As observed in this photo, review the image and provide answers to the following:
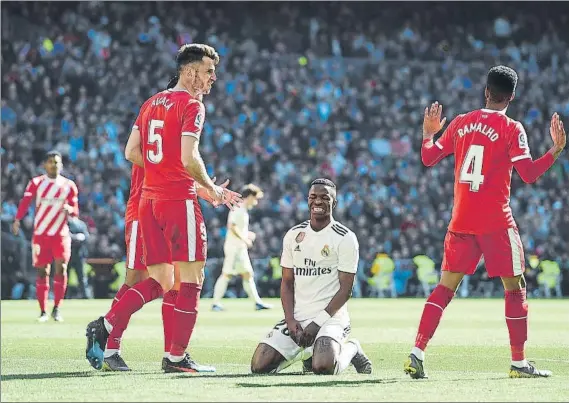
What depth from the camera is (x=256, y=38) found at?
115 feet

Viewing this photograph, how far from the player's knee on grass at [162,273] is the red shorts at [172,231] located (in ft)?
0.13

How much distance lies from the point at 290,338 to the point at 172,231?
4.07ft

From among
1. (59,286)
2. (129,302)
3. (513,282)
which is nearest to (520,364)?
(513,282)

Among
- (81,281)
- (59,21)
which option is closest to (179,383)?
(81,281)

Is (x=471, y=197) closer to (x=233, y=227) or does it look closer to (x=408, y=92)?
(x=233, y=227)

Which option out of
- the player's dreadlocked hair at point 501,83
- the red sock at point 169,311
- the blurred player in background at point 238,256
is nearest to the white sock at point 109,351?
the red sock at point 169,311

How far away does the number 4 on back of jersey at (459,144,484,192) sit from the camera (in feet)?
28.8

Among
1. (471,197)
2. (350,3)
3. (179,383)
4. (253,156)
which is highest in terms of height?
(350,3)

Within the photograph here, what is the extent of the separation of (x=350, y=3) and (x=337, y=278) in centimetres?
2807

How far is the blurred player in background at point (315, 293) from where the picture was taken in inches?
357

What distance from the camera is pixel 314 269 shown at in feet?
30.4

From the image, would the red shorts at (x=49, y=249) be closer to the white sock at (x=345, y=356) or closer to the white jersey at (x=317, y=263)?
the white jersey at (x=317, y=263)

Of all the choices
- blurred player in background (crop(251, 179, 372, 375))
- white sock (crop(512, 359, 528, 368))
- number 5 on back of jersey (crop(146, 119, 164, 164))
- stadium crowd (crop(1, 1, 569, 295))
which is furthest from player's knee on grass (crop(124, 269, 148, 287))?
stadium crowd (crop(1, 1, 569, 295))

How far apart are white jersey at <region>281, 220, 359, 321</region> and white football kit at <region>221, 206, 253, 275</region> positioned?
10943 millimetres
